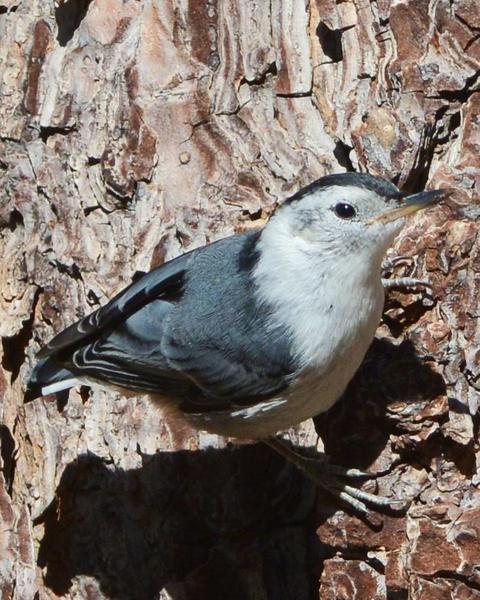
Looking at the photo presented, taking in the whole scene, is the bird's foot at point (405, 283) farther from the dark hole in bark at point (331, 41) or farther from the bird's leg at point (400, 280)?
the dark hole in bark at point (331, 41)

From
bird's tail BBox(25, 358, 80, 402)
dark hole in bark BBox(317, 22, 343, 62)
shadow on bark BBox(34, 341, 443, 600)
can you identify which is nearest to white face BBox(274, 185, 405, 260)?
shadow on bark BBox(34, 341, 443, 600)

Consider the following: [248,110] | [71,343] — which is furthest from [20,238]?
[248,110]

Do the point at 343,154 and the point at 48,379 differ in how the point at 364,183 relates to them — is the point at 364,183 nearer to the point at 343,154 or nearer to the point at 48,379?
the point at 343,154

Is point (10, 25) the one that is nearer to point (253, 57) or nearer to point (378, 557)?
point (253, 57)

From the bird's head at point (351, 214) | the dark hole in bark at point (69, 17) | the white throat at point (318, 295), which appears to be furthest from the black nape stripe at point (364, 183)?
the dark hole in bark at point (69, 17)

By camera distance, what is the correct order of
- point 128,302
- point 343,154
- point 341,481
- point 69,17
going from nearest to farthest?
point 341,481
point 128,302
point 343,154
point 69,17

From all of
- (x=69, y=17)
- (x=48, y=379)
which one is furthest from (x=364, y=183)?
(x=69, y=17)

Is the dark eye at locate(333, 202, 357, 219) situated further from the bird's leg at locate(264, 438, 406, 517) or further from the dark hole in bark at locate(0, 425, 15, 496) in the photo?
the dark hole in bark at locate(0, 425, 15, 496)
